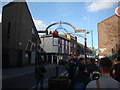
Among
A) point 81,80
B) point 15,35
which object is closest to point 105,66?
point 81,80

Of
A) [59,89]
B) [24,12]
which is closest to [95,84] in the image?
[59,89]

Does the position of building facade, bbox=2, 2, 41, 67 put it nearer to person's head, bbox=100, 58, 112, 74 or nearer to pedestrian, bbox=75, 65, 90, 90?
pedestrian, bbox=75, 65, 90, 90

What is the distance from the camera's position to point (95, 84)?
2.01 meters

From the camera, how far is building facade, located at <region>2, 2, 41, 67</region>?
22766mm

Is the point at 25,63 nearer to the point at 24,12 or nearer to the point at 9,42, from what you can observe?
the point at 9,42

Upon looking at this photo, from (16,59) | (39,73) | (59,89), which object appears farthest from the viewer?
(16,59)

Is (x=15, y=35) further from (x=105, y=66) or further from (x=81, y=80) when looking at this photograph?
(x=105, y=66)

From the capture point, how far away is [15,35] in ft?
78.2

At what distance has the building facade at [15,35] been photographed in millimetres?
22766

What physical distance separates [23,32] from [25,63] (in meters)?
5.71

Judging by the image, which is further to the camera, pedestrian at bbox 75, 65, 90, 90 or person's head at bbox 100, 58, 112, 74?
pedestrian at bbox 75, 65, 90, 90

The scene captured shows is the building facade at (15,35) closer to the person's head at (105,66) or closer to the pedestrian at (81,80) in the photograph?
the pedestrian at (81,80)

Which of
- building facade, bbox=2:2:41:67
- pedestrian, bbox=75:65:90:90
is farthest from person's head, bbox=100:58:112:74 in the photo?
building facade, bbox=2:2:41:67

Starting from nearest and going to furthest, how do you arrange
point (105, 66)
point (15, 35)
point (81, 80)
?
point (105, 66)
point (81, 80)
point (15, 35)
